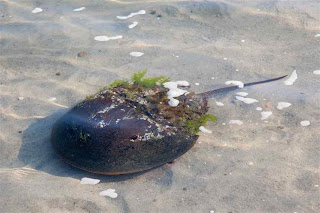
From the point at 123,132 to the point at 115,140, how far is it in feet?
0.31

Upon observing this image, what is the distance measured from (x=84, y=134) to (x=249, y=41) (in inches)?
124

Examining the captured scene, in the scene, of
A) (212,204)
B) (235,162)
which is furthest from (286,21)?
(212,204)

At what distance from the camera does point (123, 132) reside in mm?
3086

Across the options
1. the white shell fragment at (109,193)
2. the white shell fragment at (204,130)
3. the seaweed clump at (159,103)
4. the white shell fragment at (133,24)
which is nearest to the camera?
the white shell fragment at (109,193)

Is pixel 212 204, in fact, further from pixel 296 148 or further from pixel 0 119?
pixel 0 119

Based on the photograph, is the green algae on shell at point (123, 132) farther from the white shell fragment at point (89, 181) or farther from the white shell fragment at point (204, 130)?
the white shell fragment at point (204, 130)

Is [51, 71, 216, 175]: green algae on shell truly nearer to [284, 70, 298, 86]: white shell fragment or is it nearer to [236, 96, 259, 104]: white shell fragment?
[236, 96, 259, 104]: white shell fragment

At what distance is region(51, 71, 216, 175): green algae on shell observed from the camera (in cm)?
306

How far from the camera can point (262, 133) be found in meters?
3.79

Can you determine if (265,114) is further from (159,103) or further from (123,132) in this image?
(123,132)

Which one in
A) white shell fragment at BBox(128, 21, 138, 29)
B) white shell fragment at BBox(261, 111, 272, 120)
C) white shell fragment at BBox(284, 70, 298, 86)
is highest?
white shell fragment at BBox(128, 21, 138, 29)

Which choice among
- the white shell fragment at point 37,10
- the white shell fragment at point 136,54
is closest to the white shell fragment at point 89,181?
the white shell fragment at point 136,54

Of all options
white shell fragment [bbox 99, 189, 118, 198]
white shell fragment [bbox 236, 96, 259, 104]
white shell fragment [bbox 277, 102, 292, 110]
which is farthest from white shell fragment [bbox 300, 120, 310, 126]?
white shell fragment [bbox 99, 189, 118, 198]

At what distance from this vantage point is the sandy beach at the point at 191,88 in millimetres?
3135
